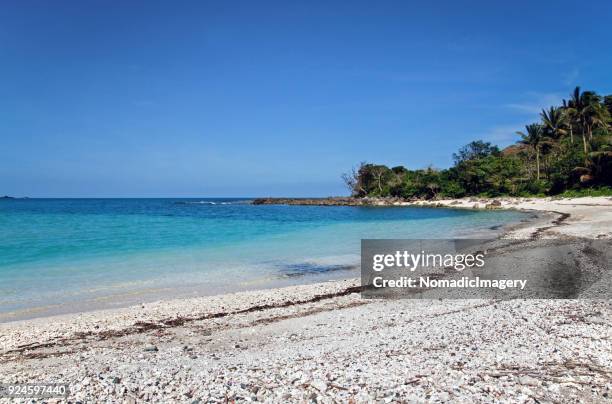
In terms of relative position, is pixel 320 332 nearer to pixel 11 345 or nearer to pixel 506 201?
pixel 11 345

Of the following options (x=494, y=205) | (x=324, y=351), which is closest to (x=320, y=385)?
(x=324, y=351)

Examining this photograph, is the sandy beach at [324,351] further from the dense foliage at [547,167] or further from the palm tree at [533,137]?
the palm tree at [533,137]

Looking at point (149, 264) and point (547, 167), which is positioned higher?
point (547, 167)

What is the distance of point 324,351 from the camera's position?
5461mm

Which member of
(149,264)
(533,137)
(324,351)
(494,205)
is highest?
(533,137)

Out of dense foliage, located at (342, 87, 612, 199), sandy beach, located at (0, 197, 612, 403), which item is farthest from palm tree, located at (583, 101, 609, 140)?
sandy beach, located at (0, 197, 612, 403)

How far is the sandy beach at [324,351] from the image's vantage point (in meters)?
4.08

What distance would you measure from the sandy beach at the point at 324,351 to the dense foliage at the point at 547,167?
45.6m

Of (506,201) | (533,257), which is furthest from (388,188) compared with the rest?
(533,257)

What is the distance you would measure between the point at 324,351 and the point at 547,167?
62.6 metres

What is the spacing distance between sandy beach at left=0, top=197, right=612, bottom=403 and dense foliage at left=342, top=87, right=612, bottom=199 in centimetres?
4565

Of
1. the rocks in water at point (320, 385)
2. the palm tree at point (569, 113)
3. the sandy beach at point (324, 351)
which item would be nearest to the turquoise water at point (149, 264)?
the sandy beach at point (324, 351)

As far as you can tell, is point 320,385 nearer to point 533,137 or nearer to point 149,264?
point 149,264

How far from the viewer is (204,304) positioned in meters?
9.19
